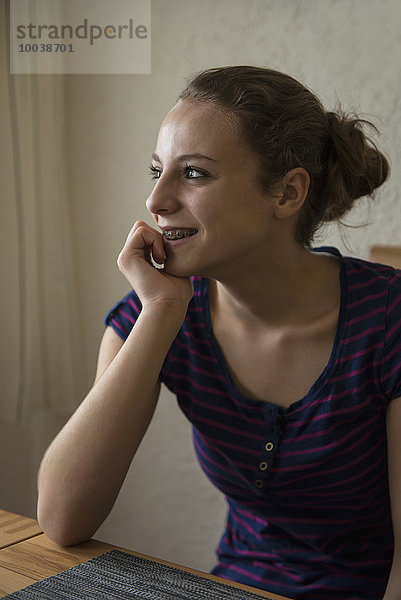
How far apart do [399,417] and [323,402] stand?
0.41 feet

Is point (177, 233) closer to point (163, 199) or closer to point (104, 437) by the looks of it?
point (163, 199)

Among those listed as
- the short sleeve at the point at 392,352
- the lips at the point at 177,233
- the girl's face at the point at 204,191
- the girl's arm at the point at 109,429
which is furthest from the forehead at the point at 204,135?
the short sleeve at the point at 392,352

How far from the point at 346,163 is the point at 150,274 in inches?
16.0

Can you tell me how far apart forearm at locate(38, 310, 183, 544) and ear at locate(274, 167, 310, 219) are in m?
0.29

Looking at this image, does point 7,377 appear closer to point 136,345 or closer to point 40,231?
point 40,231

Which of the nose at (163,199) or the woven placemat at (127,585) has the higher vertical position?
the nose at (163,199)

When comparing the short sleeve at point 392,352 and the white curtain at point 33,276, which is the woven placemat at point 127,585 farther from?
the white curtain at point 33,276

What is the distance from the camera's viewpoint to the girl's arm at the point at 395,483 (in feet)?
3.53

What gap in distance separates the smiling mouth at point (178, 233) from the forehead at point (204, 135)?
12 centimetres

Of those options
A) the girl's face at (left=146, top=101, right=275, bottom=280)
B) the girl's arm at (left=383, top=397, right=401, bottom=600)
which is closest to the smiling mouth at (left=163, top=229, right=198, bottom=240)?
the girl's face at (left=146, top=101, right=275, bottom=280)

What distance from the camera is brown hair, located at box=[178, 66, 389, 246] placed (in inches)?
44.5

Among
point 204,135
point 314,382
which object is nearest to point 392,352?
point 314,382

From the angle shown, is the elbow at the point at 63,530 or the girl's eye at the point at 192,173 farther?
the girl's eye at the point at 192,173

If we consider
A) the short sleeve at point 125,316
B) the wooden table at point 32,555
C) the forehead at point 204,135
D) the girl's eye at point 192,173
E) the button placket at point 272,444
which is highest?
the forehead at point 204,135
